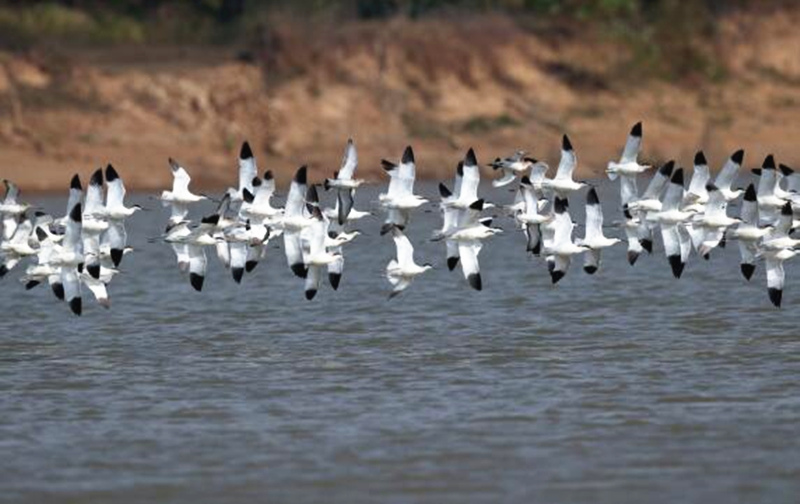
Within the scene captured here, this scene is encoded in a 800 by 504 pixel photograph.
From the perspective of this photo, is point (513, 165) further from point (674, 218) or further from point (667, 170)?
point (674, 218)

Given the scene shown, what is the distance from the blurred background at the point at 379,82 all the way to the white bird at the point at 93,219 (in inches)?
815

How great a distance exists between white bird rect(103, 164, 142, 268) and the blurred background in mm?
21172

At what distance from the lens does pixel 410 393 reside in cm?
2336

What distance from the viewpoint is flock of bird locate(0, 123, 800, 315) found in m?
26.3

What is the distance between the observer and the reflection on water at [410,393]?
62.0 ft

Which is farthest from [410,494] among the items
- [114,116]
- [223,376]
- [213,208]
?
[114,116]

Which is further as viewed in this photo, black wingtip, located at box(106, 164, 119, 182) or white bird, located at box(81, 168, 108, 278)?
white bird, located at box(81, 168, 108, 278)

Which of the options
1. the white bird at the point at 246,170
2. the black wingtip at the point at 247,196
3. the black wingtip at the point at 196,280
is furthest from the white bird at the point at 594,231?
the black wingtip at the point at 196,280

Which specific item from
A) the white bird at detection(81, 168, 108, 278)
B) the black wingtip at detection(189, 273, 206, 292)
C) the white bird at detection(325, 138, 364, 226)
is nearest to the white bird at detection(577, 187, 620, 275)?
the white bird at detection(325, 138, 364, 226)

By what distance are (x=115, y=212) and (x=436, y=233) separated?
149 inches

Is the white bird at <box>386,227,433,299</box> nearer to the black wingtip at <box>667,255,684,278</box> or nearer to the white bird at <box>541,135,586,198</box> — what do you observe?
the white bird at <box>541,135,586,198</box>

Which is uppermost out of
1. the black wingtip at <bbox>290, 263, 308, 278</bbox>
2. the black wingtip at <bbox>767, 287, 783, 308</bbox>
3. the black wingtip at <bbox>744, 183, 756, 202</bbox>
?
the black wingtip at <bbox>744, 183, 756, 202</bbox>

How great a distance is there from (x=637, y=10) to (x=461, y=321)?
29.2m

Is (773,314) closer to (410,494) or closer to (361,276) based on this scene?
(361,276)
